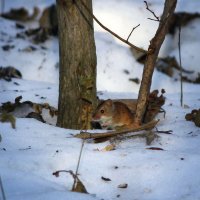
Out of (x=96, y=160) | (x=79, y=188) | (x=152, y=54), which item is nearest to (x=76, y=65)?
(x=152, y=54)

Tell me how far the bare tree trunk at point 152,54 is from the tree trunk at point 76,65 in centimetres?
52

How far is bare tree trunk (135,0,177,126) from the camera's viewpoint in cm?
394

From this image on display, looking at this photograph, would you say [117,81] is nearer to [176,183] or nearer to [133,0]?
[133,0]

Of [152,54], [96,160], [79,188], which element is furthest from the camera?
[152,54]

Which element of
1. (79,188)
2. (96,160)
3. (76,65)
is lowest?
(79,188)

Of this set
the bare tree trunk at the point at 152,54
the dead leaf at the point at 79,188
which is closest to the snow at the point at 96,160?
the dead leaf at the point at 79,188

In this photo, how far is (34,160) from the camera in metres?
3.56

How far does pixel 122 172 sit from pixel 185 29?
5.20m

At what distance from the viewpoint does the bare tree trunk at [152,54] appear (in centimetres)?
394

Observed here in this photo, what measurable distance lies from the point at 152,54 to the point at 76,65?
776 millimetres

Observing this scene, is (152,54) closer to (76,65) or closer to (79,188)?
(76,65)

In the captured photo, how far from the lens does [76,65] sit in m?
4.54

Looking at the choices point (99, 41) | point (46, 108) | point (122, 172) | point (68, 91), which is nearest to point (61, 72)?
point (68, 91)

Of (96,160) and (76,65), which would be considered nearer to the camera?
(96,160)
